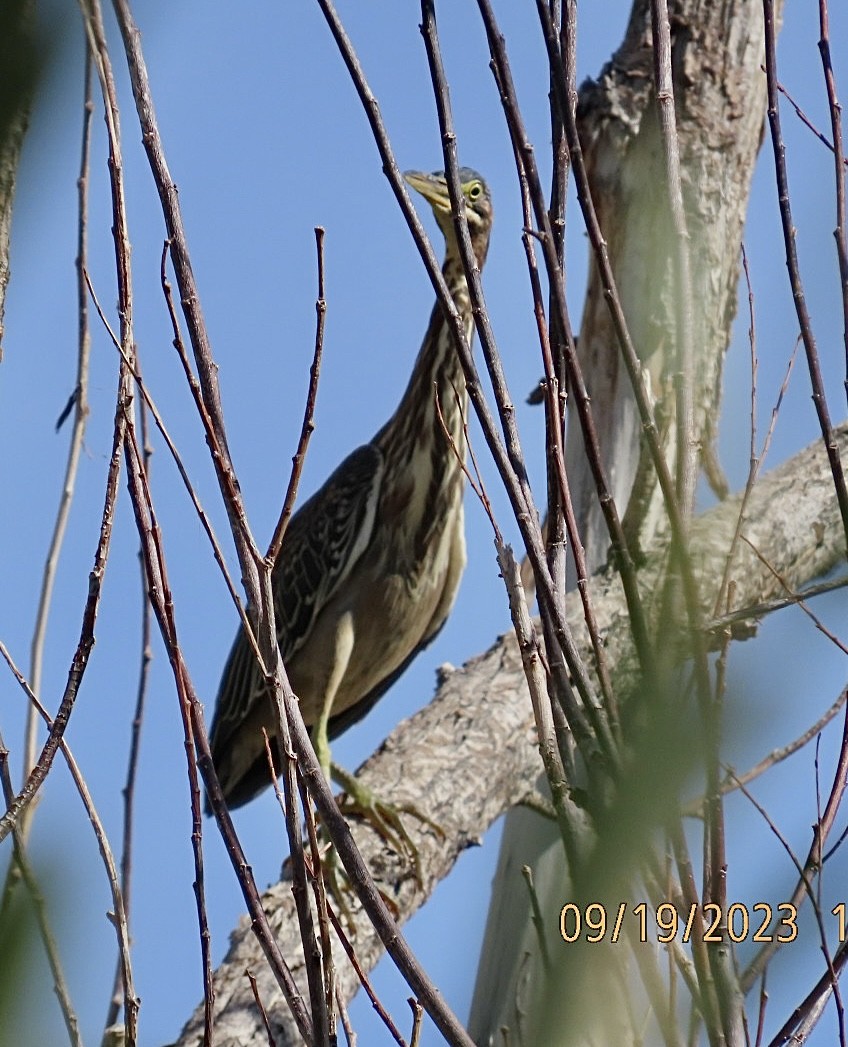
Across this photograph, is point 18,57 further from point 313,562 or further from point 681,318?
point 313,562

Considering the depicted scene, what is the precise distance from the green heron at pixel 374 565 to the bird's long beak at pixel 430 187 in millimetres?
88

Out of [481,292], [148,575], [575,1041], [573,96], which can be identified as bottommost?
[575,1041]

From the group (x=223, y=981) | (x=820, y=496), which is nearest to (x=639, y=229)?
(x=820, y=496)

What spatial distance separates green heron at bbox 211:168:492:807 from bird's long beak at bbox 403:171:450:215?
88 mm

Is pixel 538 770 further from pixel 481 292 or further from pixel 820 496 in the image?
pixel 481 292

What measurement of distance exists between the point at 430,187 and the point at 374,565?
4.01 ft

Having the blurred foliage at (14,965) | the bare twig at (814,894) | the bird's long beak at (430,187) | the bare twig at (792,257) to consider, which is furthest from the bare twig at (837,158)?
the bird's long beak at (430,187)

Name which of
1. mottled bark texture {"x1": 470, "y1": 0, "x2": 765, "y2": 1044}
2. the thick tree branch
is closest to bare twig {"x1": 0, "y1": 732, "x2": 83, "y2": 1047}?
the thick tree branch

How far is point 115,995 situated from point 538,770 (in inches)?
81.5

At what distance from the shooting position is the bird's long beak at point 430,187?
150 inches

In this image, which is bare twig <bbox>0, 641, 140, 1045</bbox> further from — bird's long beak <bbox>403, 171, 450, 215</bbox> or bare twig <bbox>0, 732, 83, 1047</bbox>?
bird's long beak <bbox>403, 171, 450, 215</bbox>

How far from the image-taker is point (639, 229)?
422 centimetres

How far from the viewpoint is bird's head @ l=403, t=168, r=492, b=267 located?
382 cm

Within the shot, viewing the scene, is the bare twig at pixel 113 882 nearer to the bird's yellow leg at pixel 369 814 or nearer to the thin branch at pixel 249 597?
the thin branch at pixel 249 597
